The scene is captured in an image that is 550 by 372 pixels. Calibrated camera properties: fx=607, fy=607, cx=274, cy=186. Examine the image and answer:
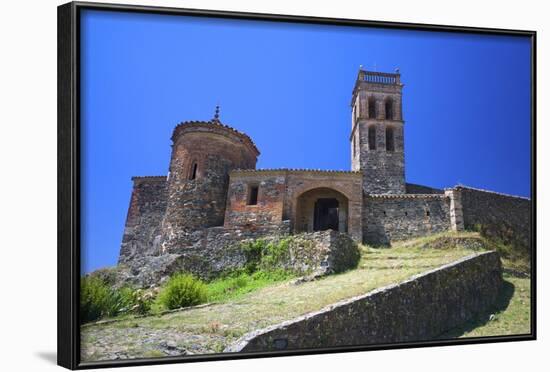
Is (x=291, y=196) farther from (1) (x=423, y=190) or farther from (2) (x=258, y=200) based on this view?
(1) (x=423, y=190)

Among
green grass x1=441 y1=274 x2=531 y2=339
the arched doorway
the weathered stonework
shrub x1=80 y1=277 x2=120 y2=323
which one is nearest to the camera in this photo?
shrub x1=80 y1=277 x2=120 y2=323

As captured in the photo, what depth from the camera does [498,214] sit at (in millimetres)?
12000

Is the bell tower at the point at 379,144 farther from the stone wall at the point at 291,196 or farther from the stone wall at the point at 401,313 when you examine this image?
the stone wall at the point at 401,313

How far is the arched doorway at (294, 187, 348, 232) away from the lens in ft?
46.3

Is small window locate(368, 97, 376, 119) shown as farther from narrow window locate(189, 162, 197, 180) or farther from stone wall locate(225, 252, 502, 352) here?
stone wall locate(225, 252, 502, 352)

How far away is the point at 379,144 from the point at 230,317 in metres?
11.7

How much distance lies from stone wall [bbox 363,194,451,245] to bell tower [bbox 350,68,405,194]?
11.0 ft

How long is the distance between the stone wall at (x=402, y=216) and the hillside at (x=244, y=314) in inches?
53.9

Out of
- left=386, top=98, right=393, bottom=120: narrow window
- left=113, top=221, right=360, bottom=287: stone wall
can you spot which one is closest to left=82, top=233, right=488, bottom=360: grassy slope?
left=113, top=221, right=360, bottom=287: stone wall

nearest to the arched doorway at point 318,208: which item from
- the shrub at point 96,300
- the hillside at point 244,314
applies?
the hillside at point 244,314

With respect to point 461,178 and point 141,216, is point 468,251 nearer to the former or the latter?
point 461,178

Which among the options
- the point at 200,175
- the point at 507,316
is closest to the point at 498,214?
the point at 507,316

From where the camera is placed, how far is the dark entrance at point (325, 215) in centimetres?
1360

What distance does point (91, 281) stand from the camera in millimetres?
7996
